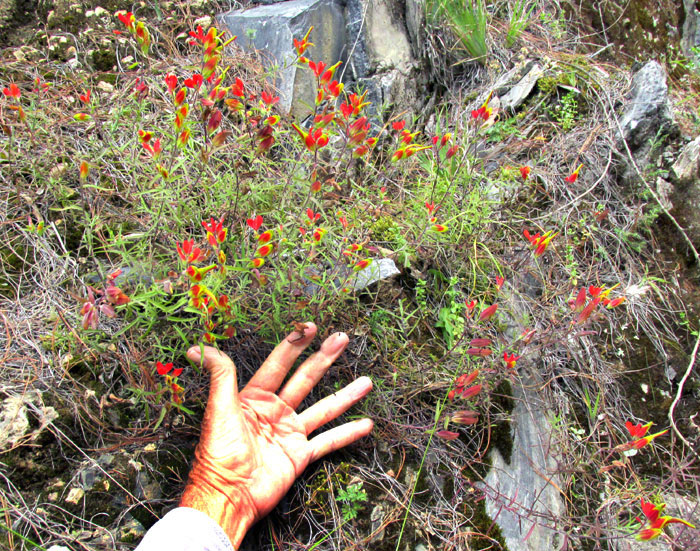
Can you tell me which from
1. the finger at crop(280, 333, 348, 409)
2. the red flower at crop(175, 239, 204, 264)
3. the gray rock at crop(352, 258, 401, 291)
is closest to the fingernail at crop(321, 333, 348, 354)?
the finger at crop(280, 333, 348, 409)

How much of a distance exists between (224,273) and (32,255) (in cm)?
123

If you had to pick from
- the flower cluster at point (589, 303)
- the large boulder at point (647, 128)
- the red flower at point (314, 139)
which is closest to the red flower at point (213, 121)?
the red flower at point (314, 139)

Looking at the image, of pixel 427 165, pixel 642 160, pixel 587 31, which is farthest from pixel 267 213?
pixel 587 31

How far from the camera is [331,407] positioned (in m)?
2.01

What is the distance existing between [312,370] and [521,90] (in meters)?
2.60

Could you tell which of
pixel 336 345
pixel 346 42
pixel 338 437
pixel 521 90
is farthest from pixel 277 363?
pixel 521 90

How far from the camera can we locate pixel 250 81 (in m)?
2.93

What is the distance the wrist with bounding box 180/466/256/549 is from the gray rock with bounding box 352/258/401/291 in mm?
1011

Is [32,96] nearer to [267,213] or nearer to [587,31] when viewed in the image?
[267,213]

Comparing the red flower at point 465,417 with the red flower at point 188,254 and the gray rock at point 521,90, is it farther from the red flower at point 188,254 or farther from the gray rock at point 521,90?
the gray rock at point 521,90

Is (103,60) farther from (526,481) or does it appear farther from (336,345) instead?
(526,481)

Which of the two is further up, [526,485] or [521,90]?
[521,90]

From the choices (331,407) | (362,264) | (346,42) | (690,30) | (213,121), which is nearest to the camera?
(213,121)

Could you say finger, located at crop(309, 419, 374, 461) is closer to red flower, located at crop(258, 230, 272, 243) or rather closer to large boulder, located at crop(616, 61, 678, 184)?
red flower, located at crop(258, 230, 272, 243)
